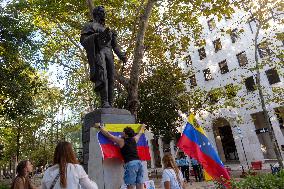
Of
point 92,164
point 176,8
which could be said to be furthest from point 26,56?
point 92,164

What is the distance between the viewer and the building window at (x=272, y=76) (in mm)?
27438

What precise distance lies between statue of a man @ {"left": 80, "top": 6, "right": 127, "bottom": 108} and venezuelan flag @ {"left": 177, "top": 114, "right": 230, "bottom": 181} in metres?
1.92

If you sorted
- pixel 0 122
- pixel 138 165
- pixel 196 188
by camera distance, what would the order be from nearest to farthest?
pixel 138 165 → pixel 196 188 → pixel 0 122

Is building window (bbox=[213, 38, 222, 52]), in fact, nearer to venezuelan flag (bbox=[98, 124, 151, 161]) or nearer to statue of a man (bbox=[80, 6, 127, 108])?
statue of a man (bbox=[80, 6, 127, 108])

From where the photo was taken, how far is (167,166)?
19.2ft

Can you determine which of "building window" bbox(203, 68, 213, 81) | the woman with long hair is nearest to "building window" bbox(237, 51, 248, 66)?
"building window" bbox(203, 68, 213, 81)

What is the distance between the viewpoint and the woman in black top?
207 inches

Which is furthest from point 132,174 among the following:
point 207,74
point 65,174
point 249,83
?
point 207,74

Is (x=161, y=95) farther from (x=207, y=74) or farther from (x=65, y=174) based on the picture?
(x=65, y=174)

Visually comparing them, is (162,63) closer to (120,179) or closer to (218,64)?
(218,64)

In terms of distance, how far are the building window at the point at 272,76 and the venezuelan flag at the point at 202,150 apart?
2387cm

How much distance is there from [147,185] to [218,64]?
92.5 feet

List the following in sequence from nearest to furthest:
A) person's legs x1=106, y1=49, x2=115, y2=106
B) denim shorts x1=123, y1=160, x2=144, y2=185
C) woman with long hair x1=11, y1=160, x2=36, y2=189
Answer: denim shorts x1=123, y1=160, x2=144, y2=185 → woman with long hair x1=11, y1=160, x2=36, y2=189 → person's legs x1=106, y1=49, x2=115, y2=106

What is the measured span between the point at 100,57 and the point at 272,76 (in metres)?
24.7
